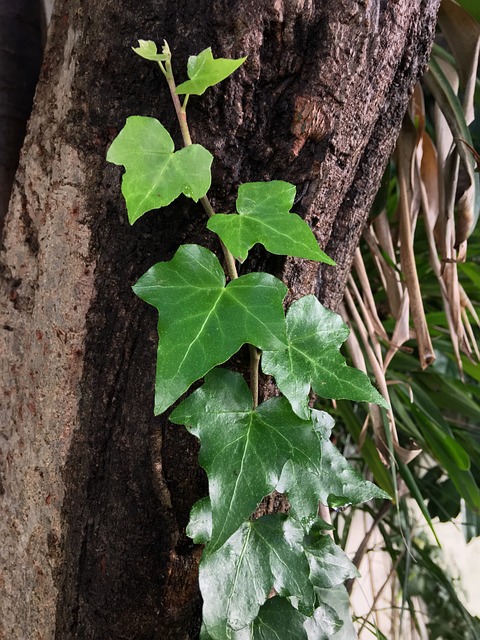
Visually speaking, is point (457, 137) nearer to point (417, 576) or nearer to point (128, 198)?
point (128, 198)

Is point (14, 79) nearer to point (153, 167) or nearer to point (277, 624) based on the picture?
point (153, 167)

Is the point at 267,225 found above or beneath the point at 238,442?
above

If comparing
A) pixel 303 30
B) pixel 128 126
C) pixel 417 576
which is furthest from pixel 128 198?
pixel 417 576

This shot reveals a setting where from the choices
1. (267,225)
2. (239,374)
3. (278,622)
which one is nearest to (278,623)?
(278,622)

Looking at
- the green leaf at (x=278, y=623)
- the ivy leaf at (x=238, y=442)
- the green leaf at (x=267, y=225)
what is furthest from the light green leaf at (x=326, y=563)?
the green leaf at (x=267, y=225)

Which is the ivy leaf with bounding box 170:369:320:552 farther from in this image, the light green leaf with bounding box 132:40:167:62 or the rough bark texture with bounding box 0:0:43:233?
the rough bark texture with bounding box 0:0:43:233

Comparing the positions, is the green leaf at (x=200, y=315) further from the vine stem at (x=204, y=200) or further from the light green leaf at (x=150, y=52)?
the light green leaf at (x=150, y=52)

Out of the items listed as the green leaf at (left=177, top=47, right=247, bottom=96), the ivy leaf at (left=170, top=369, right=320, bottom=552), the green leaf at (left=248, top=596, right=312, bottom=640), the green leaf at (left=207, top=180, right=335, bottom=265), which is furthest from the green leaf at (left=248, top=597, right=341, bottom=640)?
the green leaf at (left=177, top=47, right=247, bottom=96)
